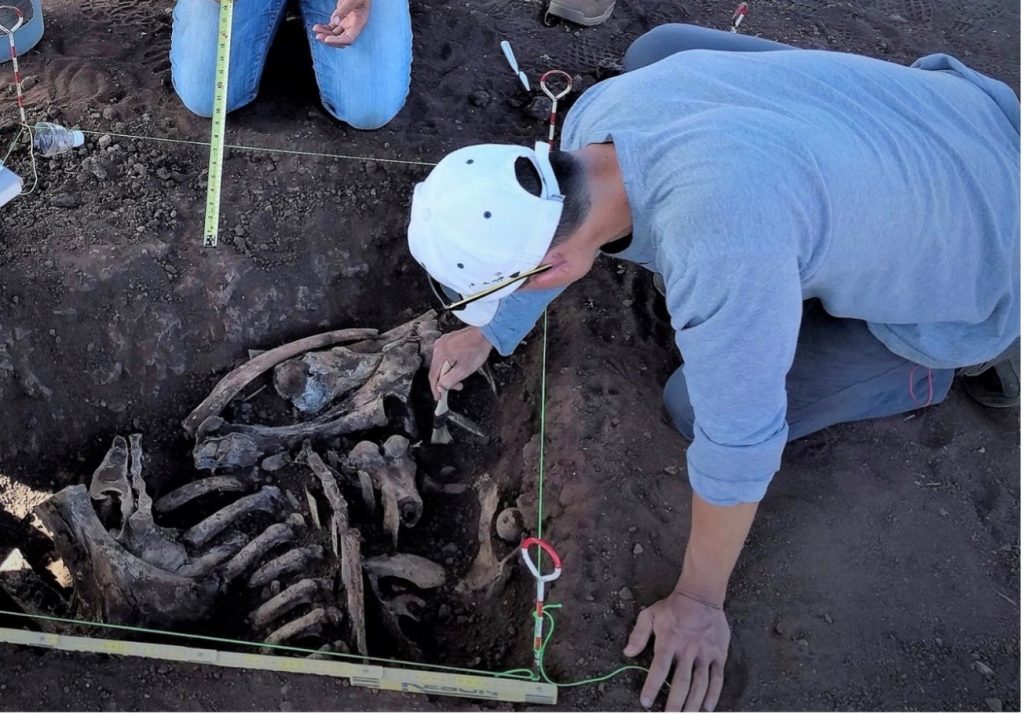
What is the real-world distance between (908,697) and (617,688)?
2.97ft

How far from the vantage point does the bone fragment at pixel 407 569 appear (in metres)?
2.96

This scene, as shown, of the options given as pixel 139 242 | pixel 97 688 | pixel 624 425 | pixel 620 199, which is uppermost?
pixel 620 199

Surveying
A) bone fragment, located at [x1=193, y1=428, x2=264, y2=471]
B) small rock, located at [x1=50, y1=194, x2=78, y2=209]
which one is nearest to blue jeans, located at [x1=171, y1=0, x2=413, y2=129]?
small rock, located at [x1=50, y1=194, x2=78, y2=209]

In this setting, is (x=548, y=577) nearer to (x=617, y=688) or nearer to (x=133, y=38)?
(x=617, y=688)

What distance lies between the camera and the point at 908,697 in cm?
274

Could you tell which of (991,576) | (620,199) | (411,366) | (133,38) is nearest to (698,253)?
(620,199)

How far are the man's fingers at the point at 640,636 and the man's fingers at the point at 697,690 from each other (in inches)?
6.9

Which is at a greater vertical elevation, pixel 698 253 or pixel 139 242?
pixel 698 253

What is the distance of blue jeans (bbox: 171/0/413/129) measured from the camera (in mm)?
3844

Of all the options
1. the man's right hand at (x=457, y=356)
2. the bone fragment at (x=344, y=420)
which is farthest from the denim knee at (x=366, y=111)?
the man's right hand at (x=457, y=356)

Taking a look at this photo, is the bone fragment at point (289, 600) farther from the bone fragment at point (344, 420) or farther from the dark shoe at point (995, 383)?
the dark shoe at point (995, 383)

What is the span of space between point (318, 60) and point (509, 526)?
2.27m

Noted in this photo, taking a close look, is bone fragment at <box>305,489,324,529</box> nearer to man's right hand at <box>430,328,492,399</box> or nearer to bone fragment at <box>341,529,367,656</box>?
bone fragment at <box>341,529,367,656</box>

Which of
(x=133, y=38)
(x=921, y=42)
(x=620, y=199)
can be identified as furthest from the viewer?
(x=921, y=42)
